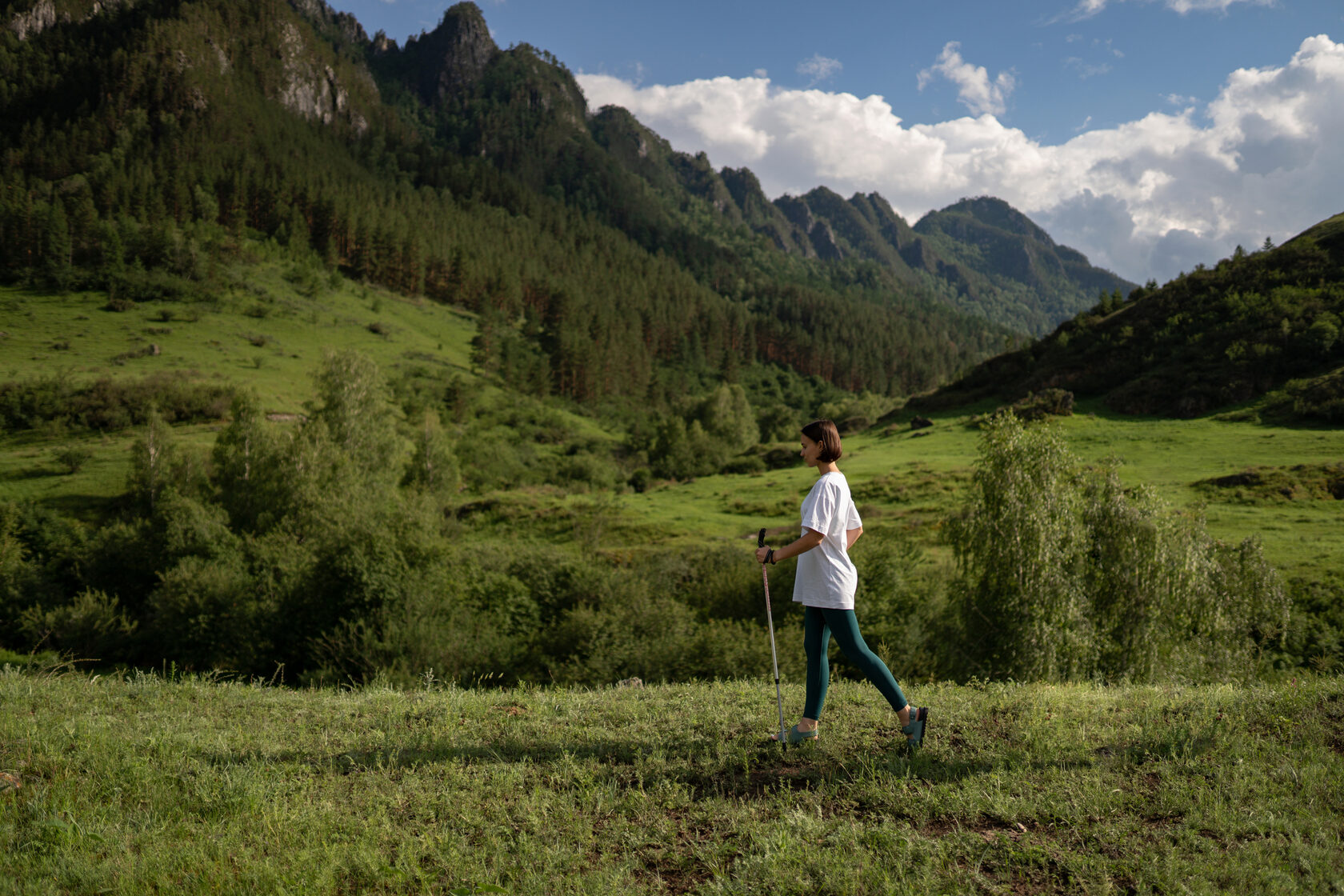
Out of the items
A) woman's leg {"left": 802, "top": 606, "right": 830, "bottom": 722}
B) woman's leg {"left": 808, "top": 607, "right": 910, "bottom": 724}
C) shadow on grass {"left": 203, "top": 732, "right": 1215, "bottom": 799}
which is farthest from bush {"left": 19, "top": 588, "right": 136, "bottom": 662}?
Result: woman's leg {"left": 808, "top": 607, "right": 910, "bottom": 724}

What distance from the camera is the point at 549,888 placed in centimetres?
438

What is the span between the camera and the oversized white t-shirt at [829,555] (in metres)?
6.19

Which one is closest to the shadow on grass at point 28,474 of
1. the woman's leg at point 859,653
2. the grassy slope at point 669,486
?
the grassy slope at point 669,486

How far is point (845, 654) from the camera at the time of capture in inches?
241

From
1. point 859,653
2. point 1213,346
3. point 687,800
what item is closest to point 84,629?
point 687,800

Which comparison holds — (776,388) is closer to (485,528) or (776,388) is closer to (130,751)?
(485,528)

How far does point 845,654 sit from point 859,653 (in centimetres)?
24

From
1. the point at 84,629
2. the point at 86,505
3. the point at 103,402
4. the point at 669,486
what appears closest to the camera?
→ the point at 84,629

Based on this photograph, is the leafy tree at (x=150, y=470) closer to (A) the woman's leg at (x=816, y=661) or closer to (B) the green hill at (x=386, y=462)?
(B) the green hill at (x=386, y=462)

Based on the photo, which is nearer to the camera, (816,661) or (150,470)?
(816,661)

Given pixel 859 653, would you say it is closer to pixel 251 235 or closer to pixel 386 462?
pixel 386 462

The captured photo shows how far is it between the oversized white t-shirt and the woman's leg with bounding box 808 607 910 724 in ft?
0.41

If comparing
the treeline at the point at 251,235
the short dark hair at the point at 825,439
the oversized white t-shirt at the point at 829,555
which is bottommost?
the oversized white t-shirt at the point at 829,555

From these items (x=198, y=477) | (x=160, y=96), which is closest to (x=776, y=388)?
(x=198, y=477)
